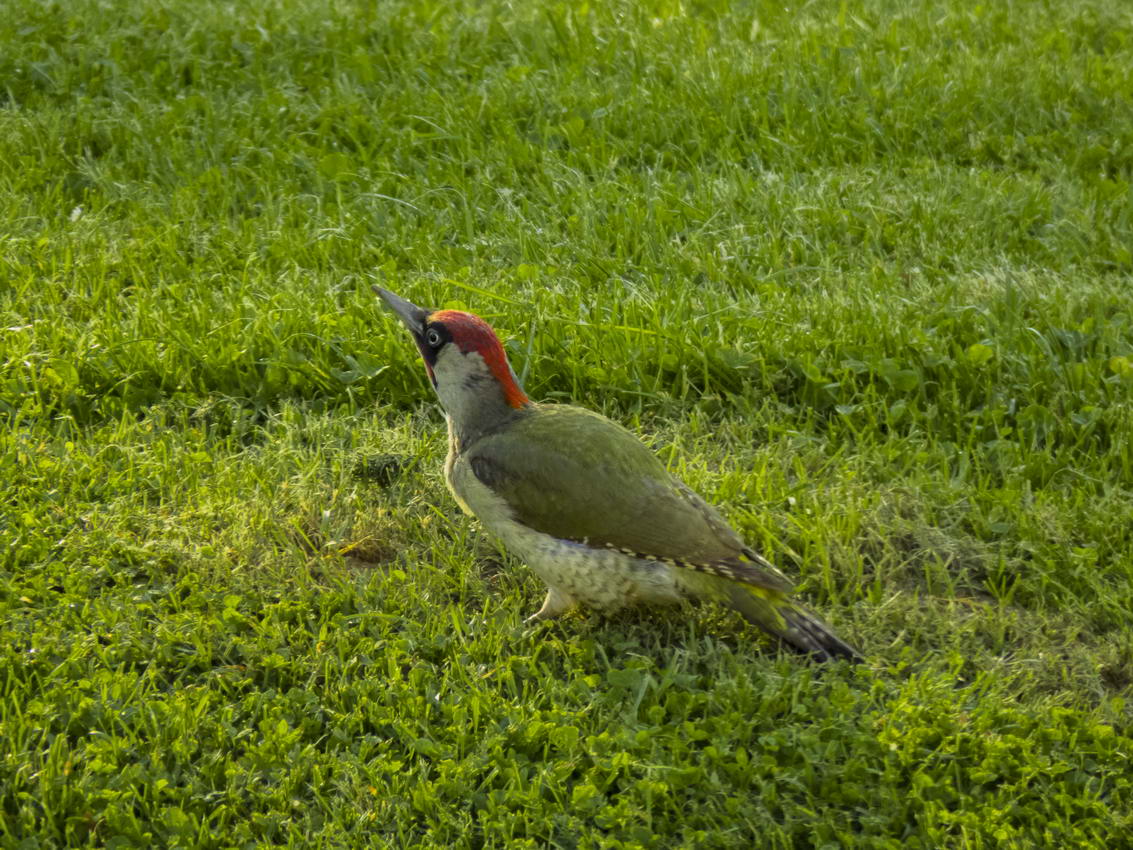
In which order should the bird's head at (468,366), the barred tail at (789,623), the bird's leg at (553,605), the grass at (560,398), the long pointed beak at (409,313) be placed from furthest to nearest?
the long pointed beak at (409,313)
the bird's head at (468,366)
the bird's leg at (553,605)
the barred tail at (789,623)
the grass at (560,398)

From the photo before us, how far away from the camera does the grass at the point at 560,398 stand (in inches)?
151

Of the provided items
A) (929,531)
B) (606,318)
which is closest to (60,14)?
(606,318)

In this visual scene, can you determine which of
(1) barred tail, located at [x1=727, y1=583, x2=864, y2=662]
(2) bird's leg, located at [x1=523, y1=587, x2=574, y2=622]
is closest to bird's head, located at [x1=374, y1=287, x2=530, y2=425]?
(2) bird's leg, located at [x1=523, y1=587, x2=574, y2=622]

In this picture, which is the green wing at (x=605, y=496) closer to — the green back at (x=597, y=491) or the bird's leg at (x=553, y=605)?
the green back at (x=597, y=491)

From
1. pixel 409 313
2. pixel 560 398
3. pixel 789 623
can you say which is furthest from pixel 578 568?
pixel 560 398

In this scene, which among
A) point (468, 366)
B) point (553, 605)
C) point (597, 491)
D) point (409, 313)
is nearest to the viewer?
point (597, 491)

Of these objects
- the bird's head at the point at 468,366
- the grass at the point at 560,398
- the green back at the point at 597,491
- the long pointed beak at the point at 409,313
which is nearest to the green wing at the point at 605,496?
the green back at the point at 597,491

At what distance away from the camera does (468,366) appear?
464cm

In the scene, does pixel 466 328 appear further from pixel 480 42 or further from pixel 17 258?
pixel 480 42

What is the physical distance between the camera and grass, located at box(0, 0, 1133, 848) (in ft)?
12.6

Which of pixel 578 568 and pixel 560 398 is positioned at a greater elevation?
pixel 578 568

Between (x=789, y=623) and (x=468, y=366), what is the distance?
4.26ft

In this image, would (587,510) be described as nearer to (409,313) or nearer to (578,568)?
(578,568)

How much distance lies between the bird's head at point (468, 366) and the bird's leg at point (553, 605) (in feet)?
2.04
